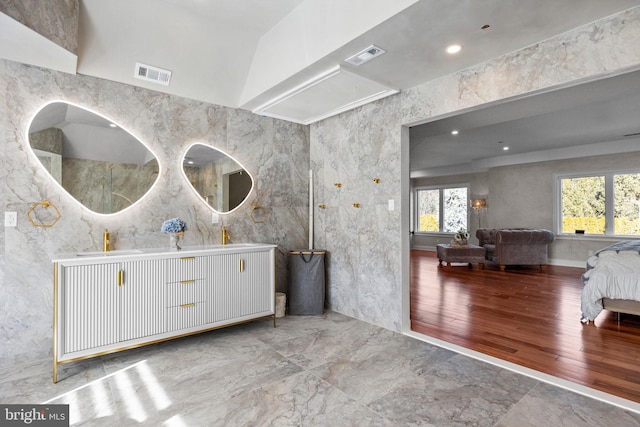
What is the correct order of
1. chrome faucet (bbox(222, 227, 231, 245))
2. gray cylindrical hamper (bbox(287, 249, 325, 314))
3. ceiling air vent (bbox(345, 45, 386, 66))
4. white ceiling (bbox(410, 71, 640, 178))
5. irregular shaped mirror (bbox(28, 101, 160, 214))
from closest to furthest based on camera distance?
ceiling air vent (bbox(345, 45, 386, 66)) → irregular shaped mirror (bbox(28, 101, 160, 214)) → white ceiling (bbox(410, 71, 640, 178)) → chrome faucet (bbox(222, 227, 231, 245)) → gray cylindrical hamper (bbox(287, 249, 325, 314))

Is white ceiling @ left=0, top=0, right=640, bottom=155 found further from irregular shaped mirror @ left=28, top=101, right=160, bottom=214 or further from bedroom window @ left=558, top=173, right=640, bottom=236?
bedroom window @ left=558, top=173, right=640, bottom=236

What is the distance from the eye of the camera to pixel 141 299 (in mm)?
2746

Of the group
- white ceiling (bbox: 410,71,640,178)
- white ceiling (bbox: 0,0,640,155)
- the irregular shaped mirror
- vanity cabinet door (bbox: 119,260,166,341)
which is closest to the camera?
white ceiling (bbox: 0,0,640,155)

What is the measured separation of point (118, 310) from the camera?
2635mm

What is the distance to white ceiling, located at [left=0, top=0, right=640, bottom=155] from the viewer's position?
2127 millimetres

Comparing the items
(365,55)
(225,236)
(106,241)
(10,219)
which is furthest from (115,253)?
(365,55)

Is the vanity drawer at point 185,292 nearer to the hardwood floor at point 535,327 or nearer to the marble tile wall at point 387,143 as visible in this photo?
the marble tile wall at point 387,143

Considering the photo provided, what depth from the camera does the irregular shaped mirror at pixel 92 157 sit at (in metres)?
2.79

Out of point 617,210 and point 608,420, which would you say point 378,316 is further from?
point 617,210

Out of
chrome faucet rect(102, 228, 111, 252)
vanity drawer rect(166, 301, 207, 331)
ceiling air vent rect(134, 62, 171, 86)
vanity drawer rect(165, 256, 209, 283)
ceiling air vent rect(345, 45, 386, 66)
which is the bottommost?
vanity drawer rect(166, 301, 207, 331)

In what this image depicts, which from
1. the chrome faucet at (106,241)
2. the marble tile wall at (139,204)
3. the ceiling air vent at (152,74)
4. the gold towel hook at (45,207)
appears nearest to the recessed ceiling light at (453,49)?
the marble tile wall at (139,204)

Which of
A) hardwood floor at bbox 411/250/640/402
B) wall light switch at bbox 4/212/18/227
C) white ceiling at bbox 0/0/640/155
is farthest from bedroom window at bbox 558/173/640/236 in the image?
wall light switch at bbox 4/212/18/227

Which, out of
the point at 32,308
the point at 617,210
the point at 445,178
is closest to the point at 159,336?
the point at 32,308

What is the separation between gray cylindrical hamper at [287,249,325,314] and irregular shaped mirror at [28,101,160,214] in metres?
1.85
